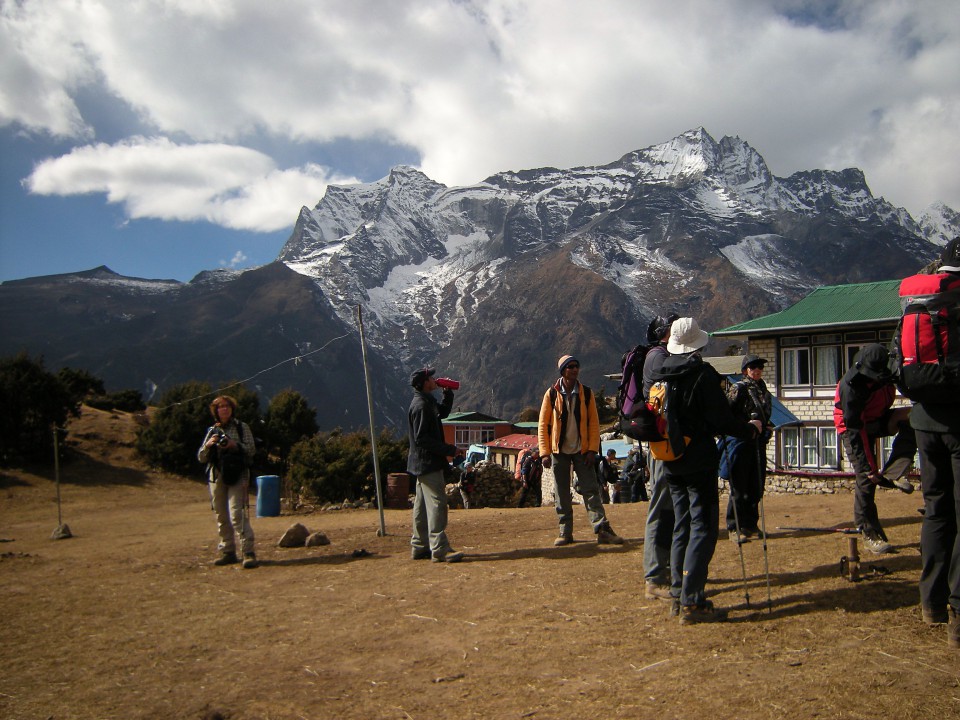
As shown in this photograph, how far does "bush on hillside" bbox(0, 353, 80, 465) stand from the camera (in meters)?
30.0

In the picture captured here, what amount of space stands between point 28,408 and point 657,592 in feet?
110

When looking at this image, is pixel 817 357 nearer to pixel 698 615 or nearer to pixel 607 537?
pixel 607 537

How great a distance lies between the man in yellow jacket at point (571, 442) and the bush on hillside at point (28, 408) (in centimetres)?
2927

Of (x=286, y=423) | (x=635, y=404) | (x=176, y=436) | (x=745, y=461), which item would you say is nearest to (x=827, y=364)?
(x=745, y=461)

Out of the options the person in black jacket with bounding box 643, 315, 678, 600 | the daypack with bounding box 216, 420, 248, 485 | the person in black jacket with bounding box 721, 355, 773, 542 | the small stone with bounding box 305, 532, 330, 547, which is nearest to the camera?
the person in black jacket with bounding box 643, 315, 678, 600

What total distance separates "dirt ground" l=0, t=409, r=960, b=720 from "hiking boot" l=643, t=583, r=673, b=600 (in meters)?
0.10

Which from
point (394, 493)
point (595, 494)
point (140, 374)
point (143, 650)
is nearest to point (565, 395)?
point (595, 494)

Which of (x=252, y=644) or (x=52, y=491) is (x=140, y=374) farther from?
(x=252, y=644)

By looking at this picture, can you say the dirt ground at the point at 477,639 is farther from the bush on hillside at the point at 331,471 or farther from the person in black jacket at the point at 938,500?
the bush on hillside at the point at 331,471

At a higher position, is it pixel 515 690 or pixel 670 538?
pixel 670 538

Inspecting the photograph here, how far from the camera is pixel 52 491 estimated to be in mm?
26953

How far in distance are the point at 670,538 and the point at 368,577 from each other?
9.98ft

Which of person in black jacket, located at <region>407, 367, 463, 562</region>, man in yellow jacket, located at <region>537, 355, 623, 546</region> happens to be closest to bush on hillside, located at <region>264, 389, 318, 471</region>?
person in black jacket, located at <region>407, 367, 463, 562</region>

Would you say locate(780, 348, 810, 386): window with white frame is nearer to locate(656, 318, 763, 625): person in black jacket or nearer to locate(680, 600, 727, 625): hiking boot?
locate(656, 318, 763, 625): person in black jacket
